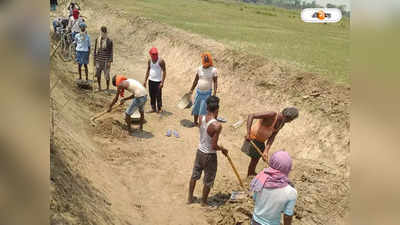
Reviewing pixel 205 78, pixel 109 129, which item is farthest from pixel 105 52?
pixel 205 78

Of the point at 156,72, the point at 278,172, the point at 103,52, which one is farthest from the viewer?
the point at 103,52

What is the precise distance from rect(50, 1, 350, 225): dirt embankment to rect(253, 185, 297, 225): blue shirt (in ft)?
4.69

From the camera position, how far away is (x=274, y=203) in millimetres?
3363

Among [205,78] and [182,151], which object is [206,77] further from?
[182,151]

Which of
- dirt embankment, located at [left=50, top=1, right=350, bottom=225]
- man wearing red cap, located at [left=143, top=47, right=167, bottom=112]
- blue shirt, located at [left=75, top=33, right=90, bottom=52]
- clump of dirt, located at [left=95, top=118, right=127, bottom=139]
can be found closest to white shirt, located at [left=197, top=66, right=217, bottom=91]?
man wearing red cap, located at [left=143, top=47, right=167, bottom=112]

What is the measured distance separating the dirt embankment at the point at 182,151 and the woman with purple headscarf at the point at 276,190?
1.51 metres

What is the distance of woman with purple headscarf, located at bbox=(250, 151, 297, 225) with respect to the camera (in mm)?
3307

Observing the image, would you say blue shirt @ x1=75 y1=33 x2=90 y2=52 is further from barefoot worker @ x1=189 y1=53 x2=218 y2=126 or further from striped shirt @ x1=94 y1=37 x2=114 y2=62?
barefoot worker @ x1=189 y1=53 x2=218 y2=126

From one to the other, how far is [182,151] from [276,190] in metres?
4.18

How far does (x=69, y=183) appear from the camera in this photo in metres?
4.38

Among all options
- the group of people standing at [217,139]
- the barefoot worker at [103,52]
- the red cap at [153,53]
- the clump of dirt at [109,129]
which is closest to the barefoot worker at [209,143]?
the group of people standing at [217,139]
